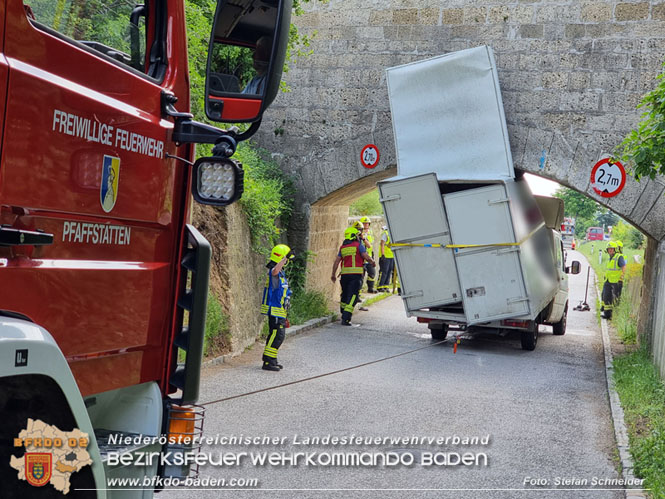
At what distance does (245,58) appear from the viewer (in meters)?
3.29

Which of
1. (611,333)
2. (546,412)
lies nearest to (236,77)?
(546,412)

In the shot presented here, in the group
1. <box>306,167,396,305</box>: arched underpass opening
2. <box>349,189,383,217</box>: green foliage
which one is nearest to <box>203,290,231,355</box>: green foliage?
<box>306,167,396,305</box>: arched underpass opening

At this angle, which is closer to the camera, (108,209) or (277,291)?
(108,209)

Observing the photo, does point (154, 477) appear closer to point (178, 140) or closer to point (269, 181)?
point (178, 140)

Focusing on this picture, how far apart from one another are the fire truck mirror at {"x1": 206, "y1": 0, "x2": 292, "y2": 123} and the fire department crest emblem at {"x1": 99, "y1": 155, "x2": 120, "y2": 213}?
1.68 ft

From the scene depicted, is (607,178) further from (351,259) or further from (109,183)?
(109,183)

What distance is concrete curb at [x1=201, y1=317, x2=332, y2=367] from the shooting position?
1037cm

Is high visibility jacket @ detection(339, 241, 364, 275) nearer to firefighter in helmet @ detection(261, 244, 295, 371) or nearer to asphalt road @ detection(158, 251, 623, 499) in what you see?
asphalt road @ detection(158, 251, 623, 499)

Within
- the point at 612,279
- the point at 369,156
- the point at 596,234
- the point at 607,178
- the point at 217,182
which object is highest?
the point at 596,234

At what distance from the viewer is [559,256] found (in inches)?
630

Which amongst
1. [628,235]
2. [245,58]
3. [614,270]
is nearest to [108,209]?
[245,58]

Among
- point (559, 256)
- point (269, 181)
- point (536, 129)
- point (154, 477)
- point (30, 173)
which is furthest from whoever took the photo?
point (559, 256)

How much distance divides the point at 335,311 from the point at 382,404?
820 centimetres

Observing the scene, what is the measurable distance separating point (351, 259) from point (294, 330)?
6.85 feet
